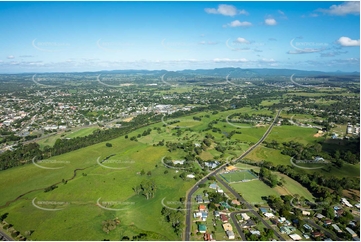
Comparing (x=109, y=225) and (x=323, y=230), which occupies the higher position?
(x=323, y=230)

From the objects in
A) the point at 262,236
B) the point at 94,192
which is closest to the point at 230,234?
the point at 262,236

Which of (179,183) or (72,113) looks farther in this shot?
(72,113)

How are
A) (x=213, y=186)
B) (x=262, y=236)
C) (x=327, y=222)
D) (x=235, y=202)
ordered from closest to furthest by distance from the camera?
(x=262, y=236), (x=327, y=222), (x=235, y=202), (x=213, y=186)

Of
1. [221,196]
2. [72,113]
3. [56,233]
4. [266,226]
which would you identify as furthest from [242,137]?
[72,113]

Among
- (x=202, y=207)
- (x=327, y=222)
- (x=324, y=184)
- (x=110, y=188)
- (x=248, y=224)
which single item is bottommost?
(x=110, y=188)

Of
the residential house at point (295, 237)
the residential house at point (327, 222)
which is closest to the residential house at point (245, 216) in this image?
the residential house at point (295, 237)

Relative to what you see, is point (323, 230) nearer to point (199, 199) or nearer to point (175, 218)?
point (199, 199)

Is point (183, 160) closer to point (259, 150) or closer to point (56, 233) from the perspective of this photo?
point (259, 150)

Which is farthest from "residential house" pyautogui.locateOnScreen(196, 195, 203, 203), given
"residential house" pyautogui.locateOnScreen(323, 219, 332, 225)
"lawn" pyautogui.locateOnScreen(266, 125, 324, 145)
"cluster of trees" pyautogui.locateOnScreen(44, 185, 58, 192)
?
"lawn" pyautogui.locateOnScreen(266, 125, 324, 145)
